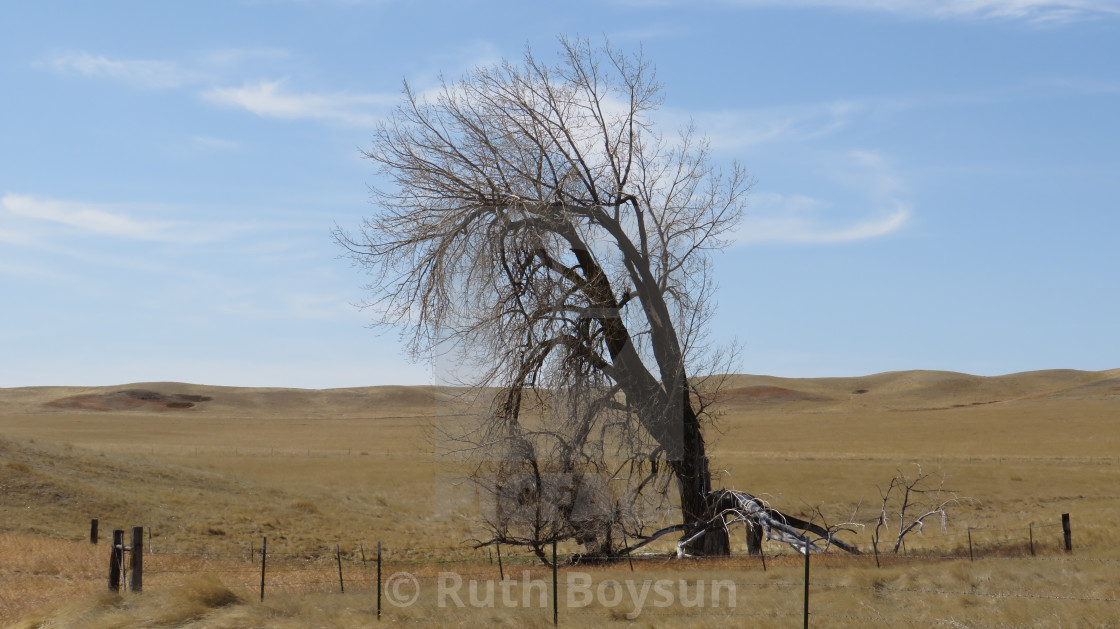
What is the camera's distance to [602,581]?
15.2 meters

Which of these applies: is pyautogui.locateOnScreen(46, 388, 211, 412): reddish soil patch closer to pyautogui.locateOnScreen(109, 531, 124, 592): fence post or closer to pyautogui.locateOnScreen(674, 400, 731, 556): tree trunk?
pyautogui.locateOnScreen(109, 531, 124, 592): fence post

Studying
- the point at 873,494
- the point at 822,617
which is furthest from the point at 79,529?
the point at 873,494

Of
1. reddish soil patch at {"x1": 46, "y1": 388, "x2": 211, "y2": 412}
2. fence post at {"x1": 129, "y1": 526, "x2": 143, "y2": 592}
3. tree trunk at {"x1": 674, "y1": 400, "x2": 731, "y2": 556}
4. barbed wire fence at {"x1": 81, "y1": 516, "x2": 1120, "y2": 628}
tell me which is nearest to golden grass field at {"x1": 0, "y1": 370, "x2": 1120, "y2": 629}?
barbed wire fence at {"x1": 81, "y1": 516, "x2": 1120, "y2": 628}

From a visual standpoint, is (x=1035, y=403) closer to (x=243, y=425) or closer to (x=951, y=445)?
(x=951, y=445)

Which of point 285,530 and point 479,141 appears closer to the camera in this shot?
point 479,141

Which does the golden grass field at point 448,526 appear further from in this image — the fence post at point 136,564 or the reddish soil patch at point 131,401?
the reddish soil patch at point 131,401

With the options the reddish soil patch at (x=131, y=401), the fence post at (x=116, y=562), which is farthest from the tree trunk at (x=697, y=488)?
the reddish soil patch at (x=131, y=401)

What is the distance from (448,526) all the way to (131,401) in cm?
13553

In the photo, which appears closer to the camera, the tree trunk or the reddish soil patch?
the tree trunk

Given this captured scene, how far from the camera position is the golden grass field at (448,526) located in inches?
467

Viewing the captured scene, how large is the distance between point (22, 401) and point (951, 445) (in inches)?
5497

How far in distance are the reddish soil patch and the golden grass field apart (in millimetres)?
56159

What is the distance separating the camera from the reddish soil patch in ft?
468

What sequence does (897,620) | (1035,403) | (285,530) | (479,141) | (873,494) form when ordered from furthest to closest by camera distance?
(1035,403) < (873,494) < (285,530) < (479,141) < (897,620)
